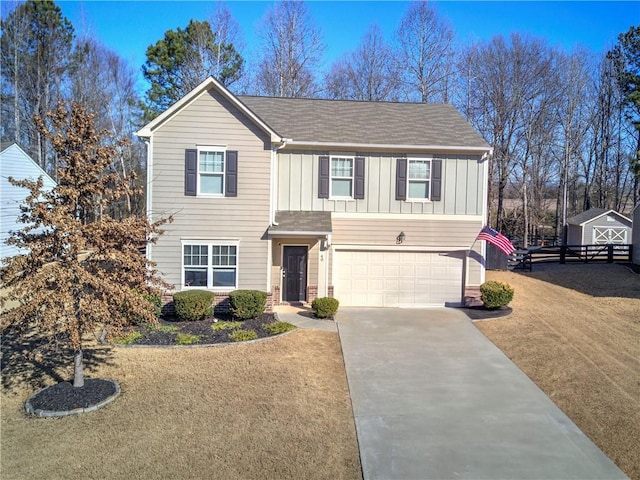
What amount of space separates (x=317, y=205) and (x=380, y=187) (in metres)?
2.24

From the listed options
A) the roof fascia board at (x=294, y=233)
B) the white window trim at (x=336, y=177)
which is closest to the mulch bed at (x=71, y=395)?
the roof fascia board at (x=294, y=233)

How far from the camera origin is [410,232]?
15867 millimetres

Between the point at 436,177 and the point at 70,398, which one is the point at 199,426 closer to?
the point at 70,398

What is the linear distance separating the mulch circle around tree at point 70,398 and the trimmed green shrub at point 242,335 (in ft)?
11.2

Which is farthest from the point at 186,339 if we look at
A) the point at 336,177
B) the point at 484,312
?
the point at 484,312

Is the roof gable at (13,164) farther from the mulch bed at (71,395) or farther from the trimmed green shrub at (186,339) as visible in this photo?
the mulch bed at (71,395)

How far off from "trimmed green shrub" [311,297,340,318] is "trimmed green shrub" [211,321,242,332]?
2.34 metres

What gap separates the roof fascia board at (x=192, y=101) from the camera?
13.9 metres

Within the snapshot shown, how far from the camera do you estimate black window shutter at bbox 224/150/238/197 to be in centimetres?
1430

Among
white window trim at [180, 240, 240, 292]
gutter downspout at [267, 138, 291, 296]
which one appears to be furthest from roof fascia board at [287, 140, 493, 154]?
white window trim at [180, 240, 240, 292]

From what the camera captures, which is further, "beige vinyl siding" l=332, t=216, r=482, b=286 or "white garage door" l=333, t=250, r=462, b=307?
"white garage door" l=333, t=250, r=462, b=307

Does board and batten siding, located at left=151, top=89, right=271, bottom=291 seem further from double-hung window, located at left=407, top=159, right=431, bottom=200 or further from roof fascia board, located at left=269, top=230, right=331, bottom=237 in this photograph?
double-hung window, located at left=407, top=159, right=431, bottom=200

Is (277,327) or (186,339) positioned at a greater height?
(277,327)

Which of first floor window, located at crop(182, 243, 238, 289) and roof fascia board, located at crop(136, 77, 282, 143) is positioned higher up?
roof fascia board, located at crop(136, 77, 282, 143)
